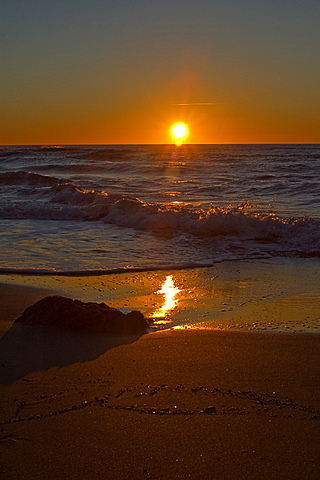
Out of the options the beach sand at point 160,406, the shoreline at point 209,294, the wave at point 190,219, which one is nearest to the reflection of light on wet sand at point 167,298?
the shoreline at point 209,294

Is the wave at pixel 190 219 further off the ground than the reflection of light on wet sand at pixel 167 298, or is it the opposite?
the wave at pixel 190 219

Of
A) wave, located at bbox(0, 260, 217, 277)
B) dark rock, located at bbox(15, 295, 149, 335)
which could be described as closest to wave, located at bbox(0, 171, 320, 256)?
wave, located at bbox(0, 260, 217, 277)

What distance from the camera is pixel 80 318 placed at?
3768 mm

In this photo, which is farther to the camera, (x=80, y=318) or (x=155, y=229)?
(x=155, y=229)

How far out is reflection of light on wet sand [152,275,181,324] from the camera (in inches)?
178

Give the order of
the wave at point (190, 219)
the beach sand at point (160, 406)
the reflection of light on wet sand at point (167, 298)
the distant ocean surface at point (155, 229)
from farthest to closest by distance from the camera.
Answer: the wave at point (190, 219) → the distant ocean surface at point (155, 229) → the reflection of light on wet sand at point (167, 298) → the beach sand at point (160, 406)

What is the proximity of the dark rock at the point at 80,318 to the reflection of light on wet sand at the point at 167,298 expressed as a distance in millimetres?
466

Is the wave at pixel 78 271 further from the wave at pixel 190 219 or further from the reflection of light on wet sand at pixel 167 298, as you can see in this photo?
the wave at pixel 190 219

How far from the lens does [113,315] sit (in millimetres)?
3855

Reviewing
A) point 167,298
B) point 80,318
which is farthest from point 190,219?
point 80,318

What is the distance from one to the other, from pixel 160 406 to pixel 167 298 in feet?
8.54

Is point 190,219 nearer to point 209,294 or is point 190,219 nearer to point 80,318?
point 209,294

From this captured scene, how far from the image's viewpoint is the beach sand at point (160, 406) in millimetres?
2123

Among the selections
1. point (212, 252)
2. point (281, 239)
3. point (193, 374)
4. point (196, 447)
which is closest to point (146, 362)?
point (193, 374)
